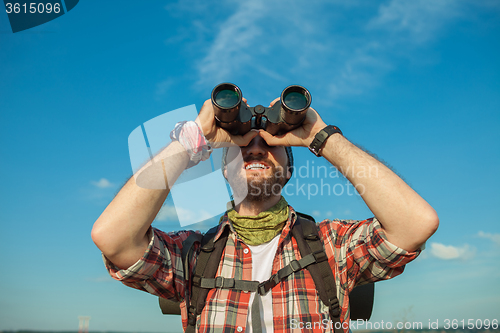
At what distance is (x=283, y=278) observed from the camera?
2.74m

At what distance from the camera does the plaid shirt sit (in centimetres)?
251

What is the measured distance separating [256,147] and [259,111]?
36 centimetres

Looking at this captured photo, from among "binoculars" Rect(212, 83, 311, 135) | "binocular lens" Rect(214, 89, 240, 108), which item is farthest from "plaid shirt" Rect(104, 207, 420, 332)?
"binocular lens" Rect(214, 89, 240, 108)

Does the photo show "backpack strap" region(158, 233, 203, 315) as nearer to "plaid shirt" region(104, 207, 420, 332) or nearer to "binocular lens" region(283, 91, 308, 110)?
"plaid shirt" region(104, 207, 420, 332)

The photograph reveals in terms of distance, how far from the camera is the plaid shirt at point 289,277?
2508 mm

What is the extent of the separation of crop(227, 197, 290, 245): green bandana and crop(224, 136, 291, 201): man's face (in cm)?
23

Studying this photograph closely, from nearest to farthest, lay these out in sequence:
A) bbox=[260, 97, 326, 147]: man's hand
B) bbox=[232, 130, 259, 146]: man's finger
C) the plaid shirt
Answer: the plaid shirt < bbox=[260, 97, 326, 147]: man's hand < bbox=[232, 130, 259, 146]: man's finger

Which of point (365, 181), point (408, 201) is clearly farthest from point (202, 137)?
point (408, 201)

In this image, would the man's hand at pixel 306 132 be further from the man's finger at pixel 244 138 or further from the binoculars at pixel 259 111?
the man's finger at pixel 244 138

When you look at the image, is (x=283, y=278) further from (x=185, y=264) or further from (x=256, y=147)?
(x=256, y=147)

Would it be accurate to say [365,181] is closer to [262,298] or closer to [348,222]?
[348,222]

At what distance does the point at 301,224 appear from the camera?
3.04m

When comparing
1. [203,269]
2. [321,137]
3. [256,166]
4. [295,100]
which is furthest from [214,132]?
[203,269]

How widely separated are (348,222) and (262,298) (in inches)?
35.8
